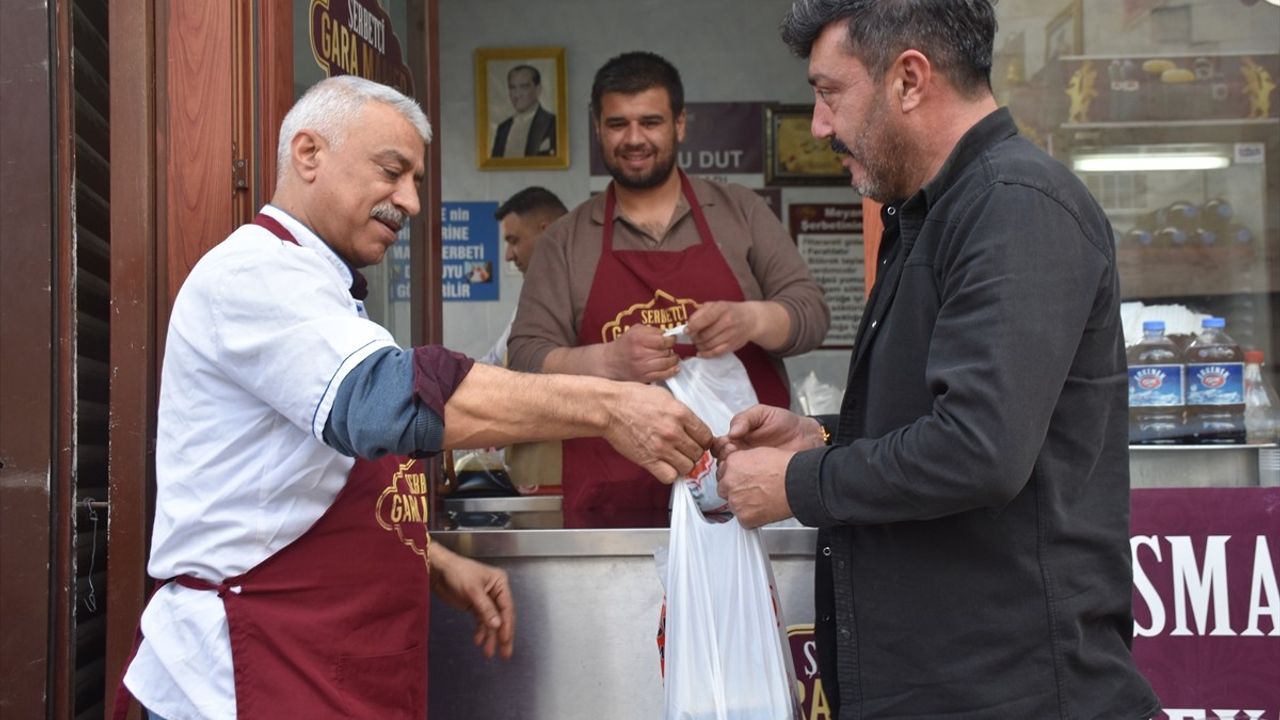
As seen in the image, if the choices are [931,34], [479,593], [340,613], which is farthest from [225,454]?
[931,34]

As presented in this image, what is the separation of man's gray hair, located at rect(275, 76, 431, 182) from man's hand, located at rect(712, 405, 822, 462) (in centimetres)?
79

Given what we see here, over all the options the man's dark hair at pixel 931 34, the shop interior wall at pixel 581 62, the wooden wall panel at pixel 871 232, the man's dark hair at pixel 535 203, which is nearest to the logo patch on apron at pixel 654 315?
the wooden wall panel at pixel 871 232

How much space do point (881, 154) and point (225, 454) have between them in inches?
43.2

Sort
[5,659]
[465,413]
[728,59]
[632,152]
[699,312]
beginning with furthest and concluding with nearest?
1. [728,59]
2. [632,152]
3. [699,312]
4. [5,659]
5. [465,413]

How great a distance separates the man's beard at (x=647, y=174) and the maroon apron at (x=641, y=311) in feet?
0.38

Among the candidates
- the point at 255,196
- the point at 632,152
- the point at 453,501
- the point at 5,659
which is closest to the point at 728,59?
the point at 632,152

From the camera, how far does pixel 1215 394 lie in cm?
350

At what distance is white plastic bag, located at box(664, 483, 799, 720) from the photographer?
2123mm

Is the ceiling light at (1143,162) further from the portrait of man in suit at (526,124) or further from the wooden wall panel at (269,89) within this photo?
the wooden wall panel at (269,89)

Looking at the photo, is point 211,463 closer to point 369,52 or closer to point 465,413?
point 465,413

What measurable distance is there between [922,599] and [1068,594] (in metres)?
0.19

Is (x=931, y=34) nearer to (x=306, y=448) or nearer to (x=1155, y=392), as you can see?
(x=306, y=448)

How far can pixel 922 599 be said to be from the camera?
5.85 ft

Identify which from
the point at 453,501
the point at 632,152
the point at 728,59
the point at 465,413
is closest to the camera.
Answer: the point at 465,413
